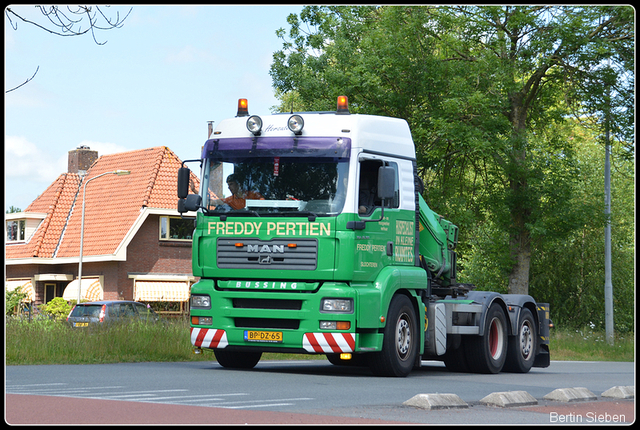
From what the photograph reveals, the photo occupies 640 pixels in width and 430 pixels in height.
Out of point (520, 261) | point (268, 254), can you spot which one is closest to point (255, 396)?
point (268, 254)

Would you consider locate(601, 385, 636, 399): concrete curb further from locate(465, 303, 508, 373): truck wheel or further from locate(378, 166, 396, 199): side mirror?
locate(465, 303, 508, 373): truck wheel

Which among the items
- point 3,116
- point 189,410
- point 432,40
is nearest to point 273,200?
point 3,116

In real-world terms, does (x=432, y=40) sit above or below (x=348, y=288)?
above

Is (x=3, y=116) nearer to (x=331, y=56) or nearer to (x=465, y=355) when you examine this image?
(x=465, y=355)

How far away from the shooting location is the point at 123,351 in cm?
1683

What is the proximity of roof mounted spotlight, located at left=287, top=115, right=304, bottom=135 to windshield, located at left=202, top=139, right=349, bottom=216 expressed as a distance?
306mm

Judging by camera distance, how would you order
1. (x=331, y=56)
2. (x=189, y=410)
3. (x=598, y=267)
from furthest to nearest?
(x=598, y=267), (x=331, y=56), (x=189, y=410)

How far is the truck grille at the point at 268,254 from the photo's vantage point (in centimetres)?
1318

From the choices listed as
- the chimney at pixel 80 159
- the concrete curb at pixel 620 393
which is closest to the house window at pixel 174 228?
the chimney at pixel 80 159

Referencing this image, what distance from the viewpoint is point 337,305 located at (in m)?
13.1

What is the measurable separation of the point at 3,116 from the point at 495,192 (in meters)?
21.3

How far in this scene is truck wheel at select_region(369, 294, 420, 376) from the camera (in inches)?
534

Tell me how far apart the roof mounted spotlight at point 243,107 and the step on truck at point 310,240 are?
0.02 meters

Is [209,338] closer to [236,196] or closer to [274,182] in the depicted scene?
[236,196]
